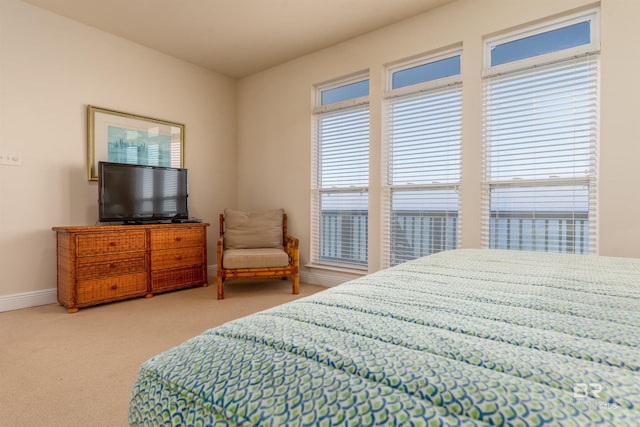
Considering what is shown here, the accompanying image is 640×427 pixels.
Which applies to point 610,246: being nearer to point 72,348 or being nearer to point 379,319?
point 379,319

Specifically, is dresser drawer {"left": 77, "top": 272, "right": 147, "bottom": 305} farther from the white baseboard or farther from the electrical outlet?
the electrical outlet

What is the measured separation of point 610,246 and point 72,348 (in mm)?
3787

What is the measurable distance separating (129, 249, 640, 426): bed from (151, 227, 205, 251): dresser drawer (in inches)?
122

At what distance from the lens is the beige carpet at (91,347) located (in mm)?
1575

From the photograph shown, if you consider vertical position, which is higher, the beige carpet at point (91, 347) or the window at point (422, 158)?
the window at point (422, 158)

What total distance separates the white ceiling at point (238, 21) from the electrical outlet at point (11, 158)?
1395 millimetres


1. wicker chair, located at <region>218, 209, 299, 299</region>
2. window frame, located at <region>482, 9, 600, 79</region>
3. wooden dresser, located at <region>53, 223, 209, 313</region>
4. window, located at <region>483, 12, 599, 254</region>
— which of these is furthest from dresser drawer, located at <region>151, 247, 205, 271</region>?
window frame, located at <region>482, 9, 600, 79</region>

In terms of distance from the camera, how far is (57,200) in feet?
11.1

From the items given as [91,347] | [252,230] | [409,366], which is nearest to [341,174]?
[252,230]

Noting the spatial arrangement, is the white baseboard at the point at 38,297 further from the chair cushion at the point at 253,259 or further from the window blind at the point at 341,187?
the chair cushion at the point at 253,259

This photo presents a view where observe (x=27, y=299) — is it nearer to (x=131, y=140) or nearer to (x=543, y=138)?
(x=131, y=140)

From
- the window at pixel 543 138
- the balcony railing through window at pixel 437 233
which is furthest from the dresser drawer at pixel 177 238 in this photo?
the window at pixel 543 138

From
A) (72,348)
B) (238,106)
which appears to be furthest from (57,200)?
(238,106)

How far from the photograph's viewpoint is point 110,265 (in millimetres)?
3248
